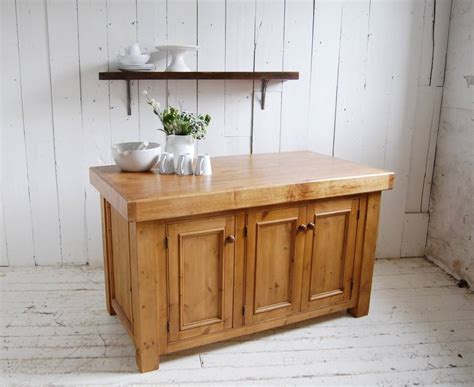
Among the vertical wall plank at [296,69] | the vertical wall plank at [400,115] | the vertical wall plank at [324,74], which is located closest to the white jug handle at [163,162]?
the vertical wall plank at [296,69]

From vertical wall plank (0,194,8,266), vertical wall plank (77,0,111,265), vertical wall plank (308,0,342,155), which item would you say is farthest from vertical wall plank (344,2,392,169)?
vertical wall plank (0,194,8,266)

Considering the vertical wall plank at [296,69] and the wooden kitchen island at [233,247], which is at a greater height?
the vertical wall plank at [296,69]

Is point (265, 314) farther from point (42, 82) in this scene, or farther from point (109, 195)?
point (42, 82)

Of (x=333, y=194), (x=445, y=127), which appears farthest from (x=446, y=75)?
(x=333, y=194)

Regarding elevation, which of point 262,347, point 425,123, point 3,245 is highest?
point 425,123

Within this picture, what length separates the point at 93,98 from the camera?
2.97 metres

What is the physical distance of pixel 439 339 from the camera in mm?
2471

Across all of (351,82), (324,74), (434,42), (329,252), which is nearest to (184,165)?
(329,252)

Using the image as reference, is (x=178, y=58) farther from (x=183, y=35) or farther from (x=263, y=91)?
(x=263, y=91)

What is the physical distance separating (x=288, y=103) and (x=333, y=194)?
1082 millimetres

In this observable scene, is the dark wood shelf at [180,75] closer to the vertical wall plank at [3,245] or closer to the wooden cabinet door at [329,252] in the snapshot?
the wooden cabinet door at [329,252]

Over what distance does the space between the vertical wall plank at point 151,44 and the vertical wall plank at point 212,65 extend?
0.23 meters

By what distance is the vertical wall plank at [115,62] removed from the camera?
288 cm

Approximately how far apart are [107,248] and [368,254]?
1.37m
